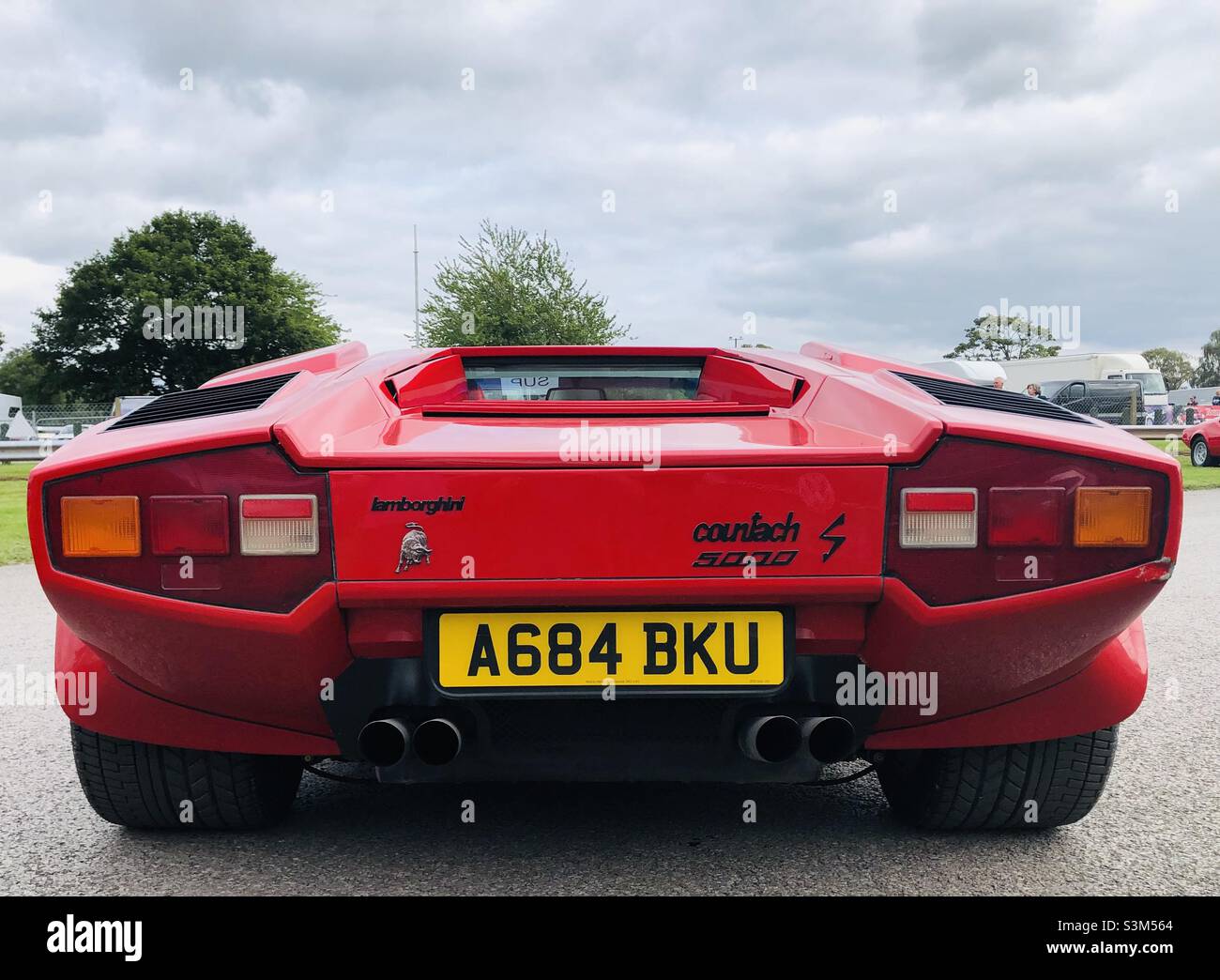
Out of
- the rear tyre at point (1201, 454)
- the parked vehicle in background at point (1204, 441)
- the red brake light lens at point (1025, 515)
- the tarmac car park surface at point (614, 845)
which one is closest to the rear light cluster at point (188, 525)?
the tarmac car park surface at point (614, 845)

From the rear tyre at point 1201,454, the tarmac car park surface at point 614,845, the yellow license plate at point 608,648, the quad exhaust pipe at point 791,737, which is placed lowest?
the rear tyre at point 1201,454

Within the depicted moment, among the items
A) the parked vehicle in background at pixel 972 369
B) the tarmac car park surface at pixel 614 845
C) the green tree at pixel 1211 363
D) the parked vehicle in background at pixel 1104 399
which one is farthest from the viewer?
the green tree at pixel 1211 363

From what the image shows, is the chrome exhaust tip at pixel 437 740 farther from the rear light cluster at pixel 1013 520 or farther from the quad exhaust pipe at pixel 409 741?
the rear light cluster at pixel 1013 520

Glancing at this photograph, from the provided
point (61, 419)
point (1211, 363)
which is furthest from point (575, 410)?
point (1211, 363)

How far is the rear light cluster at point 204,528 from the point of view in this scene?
1872 mm

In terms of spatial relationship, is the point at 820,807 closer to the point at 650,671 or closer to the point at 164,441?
the point at 650,671

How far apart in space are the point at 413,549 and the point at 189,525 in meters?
0.42

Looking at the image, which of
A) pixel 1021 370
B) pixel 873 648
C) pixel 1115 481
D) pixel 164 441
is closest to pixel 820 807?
pixel 873 648

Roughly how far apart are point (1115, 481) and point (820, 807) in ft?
3.76

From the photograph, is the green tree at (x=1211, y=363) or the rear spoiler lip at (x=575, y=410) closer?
the rear spoiler lip at (x=575, y=410)

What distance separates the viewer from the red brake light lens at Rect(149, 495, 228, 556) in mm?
1891

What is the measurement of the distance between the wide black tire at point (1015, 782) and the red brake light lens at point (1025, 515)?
1.80 ft

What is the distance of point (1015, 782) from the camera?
90.9 inches
